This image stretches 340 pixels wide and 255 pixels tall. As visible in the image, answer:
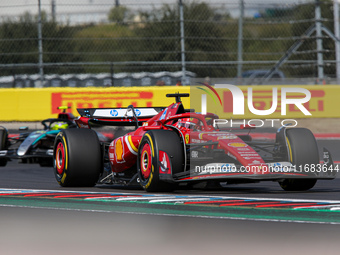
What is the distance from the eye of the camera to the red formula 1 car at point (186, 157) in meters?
8.10

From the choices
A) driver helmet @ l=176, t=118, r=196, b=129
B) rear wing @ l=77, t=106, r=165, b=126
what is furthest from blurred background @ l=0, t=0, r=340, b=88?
driver helmet @ l=176, t=118, r=196, b=129

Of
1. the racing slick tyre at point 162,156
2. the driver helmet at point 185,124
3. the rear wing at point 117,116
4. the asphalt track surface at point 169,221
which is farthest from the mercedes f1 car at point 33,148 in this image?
the racing slick tyre at point 162,156

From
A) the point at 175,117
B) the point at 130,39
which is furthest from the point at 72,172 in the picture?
the point at 130,39

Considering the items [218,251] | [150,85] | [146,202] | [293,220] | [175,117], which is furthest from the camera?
[150,85]

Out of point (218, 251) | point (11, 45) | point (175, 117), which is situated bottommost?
point (218, 251)

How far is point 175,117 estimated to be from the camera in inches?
354

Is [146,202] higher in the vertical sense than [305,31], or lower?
lower

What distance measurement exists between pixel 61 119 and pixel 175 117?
6196 millimetres

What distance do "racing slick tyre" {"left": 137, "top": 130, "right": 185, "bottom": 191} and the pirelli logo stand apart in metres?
12.0

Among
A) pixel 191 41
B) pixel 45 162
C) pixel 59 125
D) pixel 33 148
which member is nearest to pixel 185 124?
pixel 33 148

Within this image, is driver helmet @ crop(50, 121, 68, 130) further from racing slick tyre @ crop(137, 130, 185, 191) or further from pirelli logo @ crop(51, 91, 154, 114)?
racing slick tyre @ crop(137, 130, 185, 191)

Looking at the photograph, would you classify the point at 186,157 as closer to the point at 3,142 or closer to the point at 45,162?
the point at 45,162

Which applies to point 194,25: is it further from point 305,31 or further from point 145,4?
point 305,31

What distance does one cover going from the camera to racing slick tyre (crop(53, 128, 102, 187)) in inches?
375
